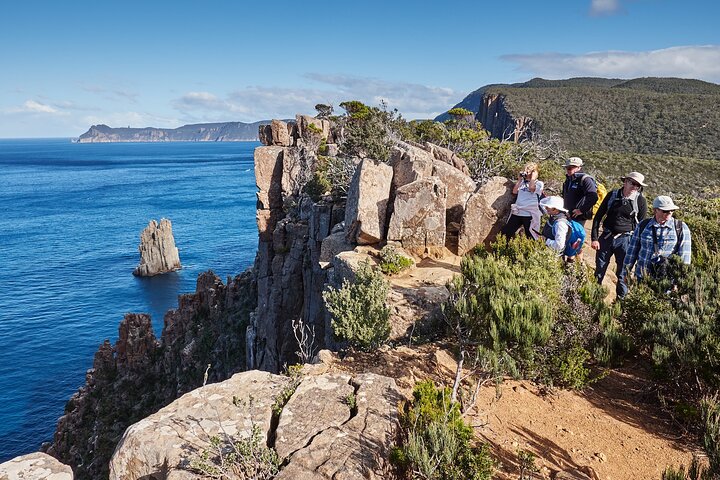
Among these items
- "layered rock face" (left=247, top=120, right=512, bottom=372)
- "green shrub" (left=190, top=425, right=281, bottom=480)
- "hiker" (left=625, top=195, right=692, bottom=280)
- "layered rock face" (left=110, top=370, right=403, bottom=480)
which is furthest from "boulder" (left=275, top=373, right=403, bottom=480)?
"hiker" (left=625, top=195, right=692, bottom=280)

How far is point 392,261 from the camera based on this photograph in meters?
11.2

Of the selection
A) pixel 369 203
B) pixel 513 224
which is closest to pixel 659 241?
pixel 513 224

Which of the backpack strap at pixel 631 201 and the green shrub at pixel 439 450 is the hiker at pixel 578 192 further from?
the green shrub at pixel 439 450

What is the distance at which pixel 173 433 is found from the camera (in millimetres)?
4633

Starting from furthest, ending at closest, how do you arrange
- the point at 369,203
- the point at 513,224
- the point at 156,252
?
the point at 156,252, the point at 369,203, the point at 513,224

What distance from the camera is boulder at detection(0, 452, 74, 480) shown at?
4500mm

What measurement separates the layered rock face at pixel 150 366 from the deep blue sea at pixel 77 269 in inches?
109

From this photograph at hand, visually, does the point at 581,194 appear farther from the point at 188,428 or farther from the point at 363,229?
the point at 188,428

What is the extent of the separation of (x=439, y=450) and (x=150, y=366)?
32575 millimetres

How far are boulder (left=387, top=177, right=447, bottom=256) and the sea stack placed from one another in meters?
46.2

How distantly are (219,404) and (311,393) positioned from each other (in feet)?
3.45

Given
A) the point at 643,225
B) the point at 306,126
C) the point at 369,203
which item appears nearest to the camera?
the point at 643,225

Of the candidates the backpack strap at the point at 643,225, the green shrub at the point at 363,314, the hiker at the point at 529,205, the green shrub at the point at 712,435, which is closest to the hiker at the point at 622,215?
the backpack strap at the point at 643,225

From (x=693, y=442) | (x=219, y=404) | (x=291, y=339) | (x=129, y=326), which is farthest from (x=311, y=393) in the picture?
(x=129, y=326)
